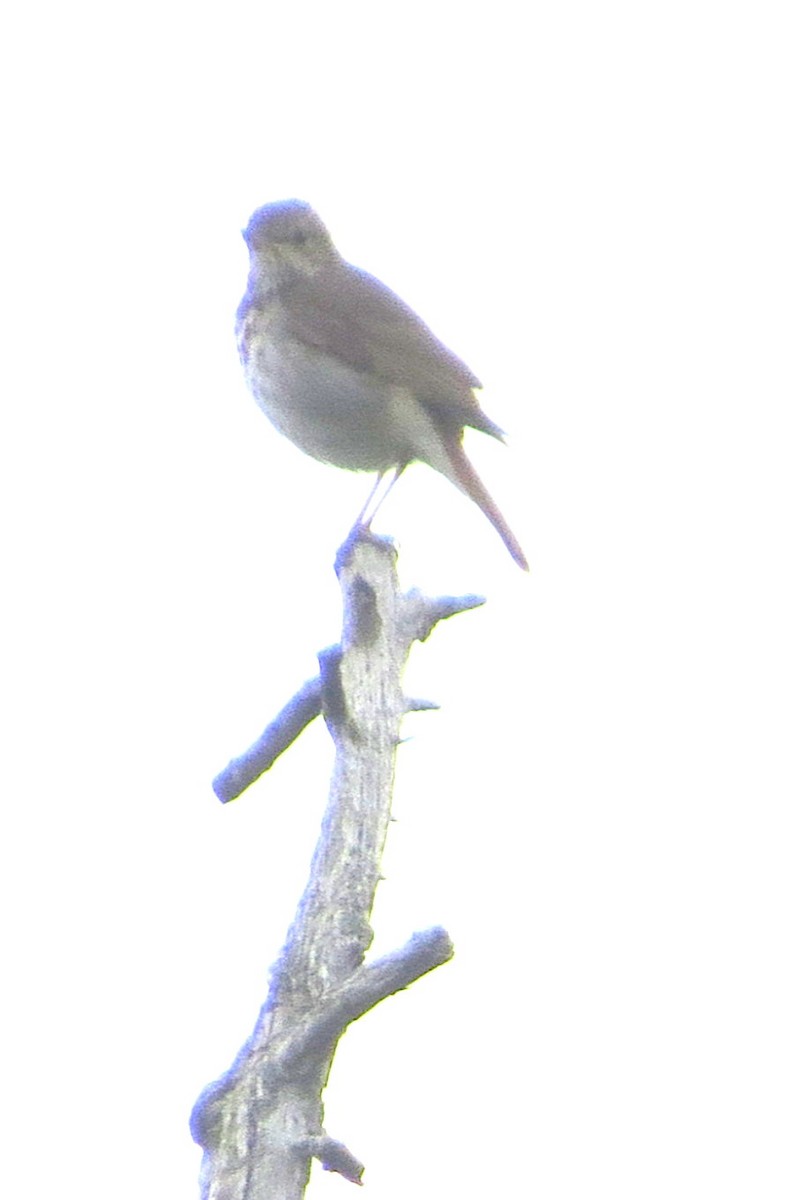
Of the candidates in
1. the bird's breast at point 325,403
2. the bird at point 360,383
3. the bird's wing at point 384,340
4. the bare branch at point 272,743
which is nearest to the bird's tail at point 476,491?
the bird at point 360,383

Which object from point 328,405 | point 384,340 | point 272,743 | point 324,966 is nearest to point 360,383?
point 328,405

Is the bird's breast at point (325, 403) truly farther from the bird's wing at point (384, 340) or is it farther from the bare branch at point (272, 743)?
the bare branch at point (272, 743)

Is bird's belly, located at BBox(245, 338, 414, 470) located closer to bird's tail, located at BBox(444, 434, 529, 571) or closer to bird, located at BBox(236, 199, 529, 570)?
bird, located at BBox(236, 199, 529, 570)

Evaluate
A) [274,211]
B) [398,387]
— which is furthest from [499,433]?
[274,211]

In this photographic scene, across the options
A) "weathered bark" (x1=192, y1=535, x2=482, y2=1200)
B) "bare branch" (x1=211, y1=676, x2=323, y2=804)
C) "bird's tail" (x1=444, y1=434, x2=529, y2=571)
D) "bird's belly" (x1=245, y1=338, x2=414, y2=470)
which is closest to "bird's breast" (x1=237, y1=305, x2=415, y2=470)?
"bird's belly" (x1=245, y1=338, x2=414, y2=470)

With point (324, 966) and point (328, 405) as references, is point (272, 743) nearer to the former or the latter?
point (324, 966)

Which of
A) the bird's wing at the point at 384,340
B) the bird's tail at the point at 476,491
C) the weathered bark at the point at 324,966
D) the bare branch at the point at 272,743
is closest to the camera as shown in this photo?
the weathered bark at the point at 324,966
